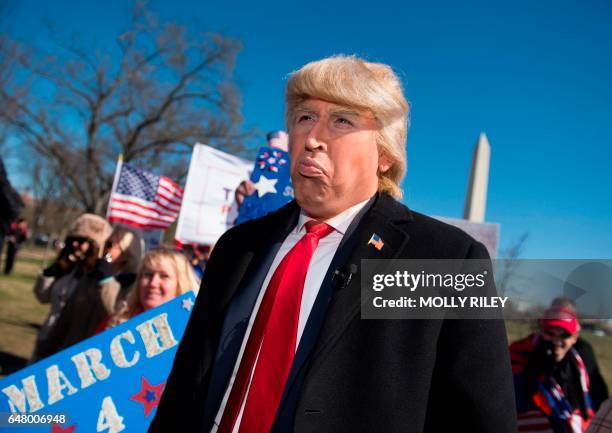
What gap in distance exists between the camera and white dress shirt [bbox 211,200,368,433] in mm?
1495

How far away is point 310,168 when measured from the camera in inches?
62.0

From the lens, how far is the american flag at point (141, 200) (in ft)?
23.3

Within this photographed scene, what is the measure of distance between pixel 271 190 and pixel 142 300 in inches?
49.2

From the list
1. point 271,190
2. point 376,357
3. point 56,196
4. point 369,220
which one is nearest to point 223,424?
point 376,357

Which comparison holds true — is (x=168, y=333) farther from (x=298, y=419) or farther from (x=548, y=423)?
(x=548, y=423)

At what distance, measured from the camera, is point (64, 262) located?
4773 mm

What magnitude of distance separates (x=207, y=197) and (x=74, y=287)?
1880mm

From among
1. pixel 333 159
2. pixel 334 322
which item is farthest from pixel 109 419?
pixel 333 159

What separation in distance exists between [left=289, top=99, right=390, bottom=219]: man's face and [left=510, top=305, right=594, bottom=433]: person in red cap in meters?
2.60

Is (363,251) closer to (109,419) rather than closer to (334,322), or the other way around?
(334,322)

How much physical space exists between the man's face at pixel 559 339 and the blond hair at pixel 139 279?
2519 mm

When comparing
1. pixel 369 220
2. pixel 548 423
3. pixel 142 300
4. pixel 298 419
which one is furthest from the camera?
pixel 548 423

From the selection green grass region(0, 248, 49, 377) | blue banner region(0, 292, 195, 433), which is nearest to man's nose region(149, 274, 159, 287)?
blue banner region(0, 292, 195, 433)

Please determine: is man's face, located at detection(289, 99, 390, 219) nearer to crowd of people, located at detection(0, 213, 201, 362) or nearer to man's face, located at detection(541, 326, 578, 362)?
crowd of people, located at detection(0, 213, 201, 362)
